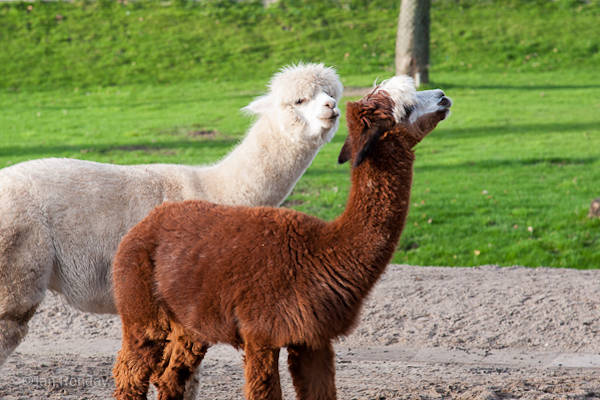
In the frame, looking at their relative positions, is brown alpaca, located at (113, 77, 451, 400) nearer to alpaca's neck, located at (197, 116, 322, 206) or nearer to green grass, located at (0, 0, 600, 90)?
alpaca's neck, located at (197, 116, 322, 206)

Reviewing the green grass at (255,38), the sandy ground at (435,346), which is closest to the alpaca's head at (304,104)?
the sandy ground at (435,346)

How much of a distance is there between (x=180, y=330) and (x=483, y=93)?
52.6ft

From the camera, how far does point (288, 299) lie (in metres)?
3.44

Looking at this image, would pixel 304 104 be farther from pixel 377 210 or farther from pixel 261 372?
pixel 261 372

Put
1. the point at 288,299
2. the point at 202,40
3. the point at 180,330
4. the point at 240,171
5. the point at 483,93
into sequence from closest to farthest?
the point at 288,299 → the point at 180,330 → the point at 240,171 → the point at 483,93 → the point at 202,40

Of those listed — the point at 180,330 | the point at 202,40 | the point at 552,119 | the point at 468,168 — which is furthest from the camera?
the point at 202,40

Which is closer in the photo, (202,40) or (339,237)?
(339,237)

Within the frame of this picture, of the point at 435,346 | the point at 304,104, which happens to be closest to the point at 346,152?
the point at 304,104

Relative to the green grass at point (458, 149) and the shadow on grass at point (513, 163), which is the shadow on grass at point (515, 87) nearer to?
the green grass at point (458, 149)

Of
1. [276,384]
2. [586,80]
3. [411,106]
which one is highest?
[411,106]

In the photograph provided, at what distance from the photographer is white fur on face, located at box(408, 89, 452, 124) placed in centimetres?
353

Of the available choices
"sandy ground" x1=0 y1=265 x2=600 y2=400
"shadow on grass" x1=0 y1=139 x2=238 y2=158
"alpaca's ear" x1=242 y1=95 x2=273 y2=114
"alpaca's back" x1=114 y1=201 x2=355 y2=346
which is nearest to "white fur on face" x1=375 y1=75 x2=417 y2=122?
"alpaca's back" x1=114 y1=201 x2=355 y2=346

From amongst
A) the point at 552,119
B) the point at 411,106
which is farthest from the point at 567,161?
the point at 411,106

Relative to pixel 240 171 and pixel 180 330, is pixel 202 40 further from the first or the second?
pixel 180 330
